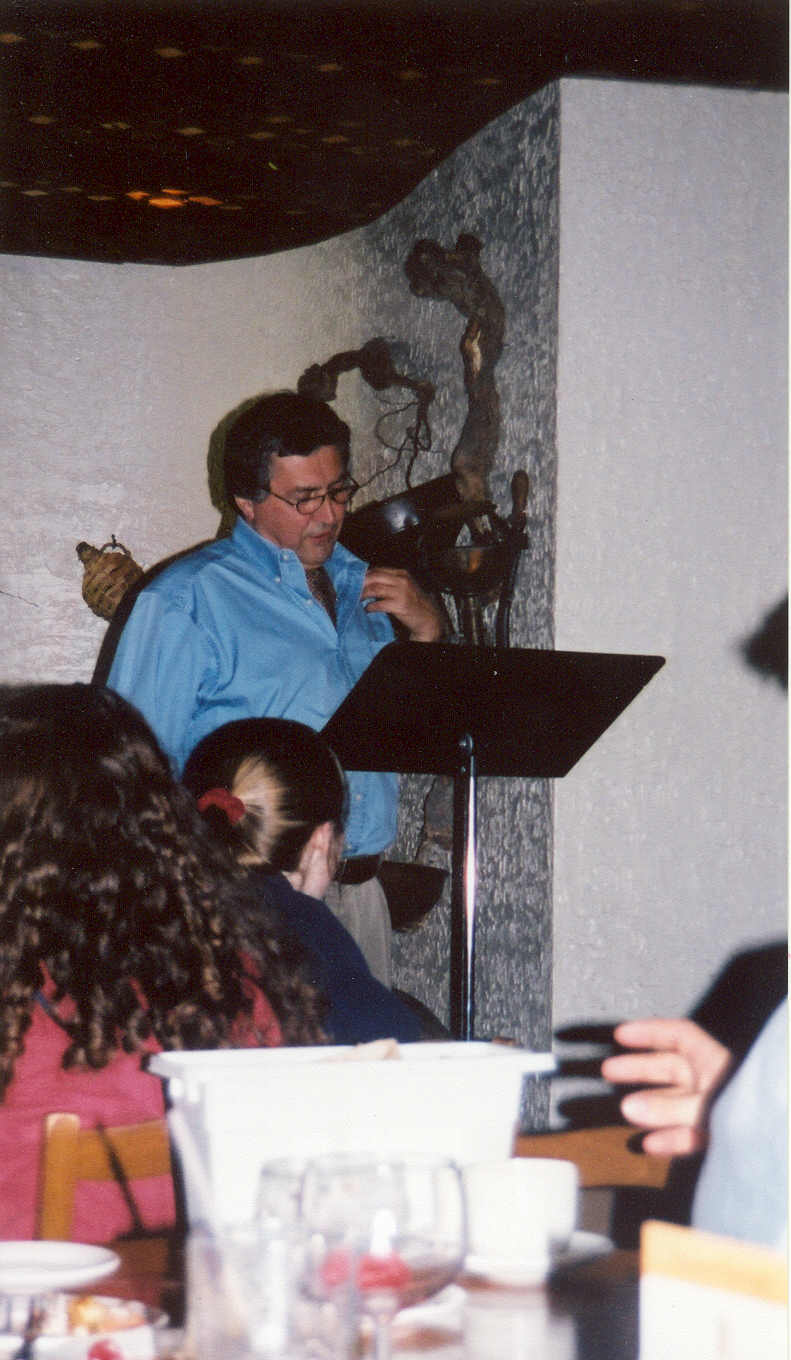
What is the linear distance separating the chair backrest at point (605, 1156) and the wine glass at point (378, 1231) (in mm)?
519

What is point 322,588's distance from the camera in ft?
9.69

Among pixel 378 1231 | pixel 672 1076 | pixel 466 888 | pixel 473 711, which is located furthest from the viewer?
pixel 466 888

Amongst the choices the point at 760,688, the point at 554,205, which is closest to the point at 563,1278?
the point at 760,688

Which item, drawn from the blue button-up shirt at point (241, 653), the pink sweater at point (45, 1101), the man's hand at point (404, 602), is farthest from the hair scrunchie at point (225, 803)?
the man's hand at point (404, 602)

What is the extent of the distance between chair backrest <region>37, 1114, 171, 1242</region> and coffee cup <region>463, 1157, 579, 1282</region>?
10.6 inches

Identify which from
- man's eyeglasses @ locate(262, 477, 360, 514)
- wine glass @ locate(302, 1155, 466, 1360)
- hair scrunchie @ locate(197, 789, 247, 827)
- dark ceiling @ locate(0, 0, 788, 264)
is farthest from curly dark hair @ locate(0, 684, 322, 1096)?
dark ceiling @ locate(0, 0, 788, 264)

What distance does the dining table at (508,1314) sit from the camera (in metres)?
0.81

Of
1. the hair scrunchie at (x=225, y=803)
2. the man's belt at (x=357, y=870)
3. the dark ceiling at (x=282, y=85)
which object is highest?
the dark ceiling at (x=282, y=85)

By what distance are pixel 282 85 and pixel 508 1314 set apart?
2441mm

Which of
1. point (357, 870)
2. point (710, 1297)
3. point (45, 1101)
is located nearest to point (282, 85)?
point (357, 870)

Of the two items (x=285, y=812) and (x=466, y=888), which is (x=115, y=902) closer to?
(x=285, y=812)

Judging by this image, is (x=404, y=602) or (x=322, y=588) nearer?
(x=404, y=602)

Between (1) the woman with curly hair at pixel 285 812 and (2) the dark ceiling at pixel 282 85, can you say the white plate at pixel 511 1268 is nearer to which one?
(1) the woman with curly hair at pixel 285 812

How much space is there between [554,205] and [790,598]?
6.30 feet
